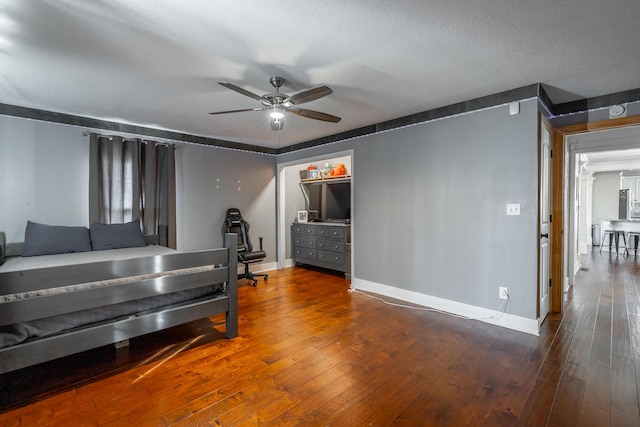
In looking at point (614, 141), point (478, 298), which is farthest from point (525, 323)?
point (614, 141)

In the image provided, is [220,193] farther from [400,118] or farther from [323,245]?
[400,118]

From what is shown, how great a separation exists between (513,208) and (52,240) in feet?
16.3

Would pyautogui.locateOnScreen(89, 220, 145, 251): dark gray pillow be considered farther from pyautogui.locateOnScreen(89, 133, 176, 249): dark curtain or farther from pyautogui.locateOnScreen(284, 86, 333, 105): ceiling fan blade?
pyautogui.locateOnScreen(284, 86, 333, 105): ceiling fan blade

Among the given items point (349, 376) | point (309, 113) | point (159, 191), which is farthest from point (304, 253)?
point (349, 376)

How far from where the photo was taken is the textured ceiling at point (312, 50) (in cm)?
172

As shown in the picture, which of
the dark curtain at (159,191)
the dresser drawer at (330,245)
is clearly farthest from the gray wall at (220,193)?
the dresser drawer at (330,245)

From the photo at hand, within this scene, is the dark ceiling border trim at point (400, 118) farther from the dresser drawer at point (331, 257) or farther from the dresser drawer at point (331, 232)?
the dresser drawer at point (331, 257)

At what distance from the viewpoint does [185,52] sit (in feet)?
7.12

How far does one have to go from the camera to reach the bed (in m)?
1.86

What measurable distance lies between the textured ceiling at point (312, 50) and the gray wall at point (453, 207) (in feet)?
1.59

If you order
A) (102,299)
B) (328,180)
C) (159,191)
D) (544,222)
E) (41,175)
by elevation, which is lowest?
(102,299)

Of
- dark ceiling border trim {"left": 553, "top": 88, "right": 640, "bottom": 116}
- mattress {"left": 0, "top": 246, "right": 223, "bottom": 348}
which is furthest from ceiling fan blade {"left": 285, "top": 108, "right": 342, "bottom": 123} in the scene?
dark ceiling border trim {"left": 553, "top": 88, "right": 640, "bottom": 116}

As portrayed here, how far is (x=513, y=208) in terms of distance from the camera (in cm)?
294

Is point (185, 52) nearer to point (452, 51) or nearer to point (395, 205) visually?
point (452, 51)
